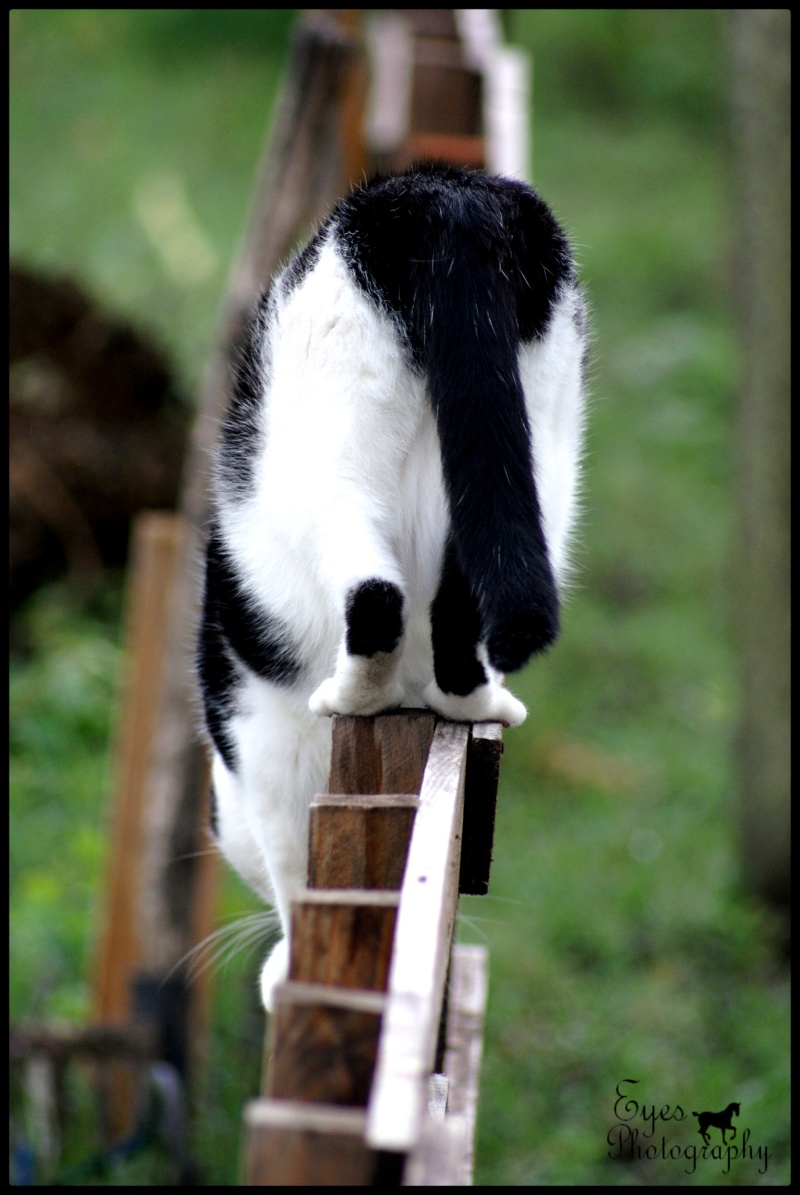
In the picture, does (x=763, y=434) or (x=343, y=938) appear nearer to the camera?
(x=343, y=938)

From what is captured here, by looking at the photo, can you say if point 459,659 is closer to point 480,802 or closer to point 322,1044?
point 480,802

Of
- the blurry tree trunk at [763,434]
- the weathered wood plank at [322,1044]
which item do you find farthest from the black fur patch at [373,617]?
the blurry tree trunk at [763,434]

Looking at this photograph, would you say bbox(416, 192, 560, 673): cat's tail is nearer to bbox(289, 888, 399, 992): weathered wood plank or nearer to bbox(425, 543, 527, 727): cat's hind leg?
bbox(425, 543, 527, 727): cat's hind leg

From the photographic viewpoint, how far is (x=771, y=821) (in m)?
4.56

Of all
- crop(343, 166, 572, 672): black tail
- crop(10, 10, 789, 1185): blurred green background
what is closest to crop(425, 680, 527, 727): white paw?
crop(343, 166, 572, 672): black tail

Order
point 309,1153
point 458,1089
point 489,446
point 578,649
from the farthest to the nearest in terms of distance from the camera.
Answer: point 578,649 < point 458,1089 < point 489,446 < point 309,1153

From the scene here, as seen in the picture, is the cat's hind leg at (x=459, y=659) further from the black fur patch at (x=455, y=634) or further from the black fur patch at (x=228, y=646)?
the black fur patch at (x=228, y=646)

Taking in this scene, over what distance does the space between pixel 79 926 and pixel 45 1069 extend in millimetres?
822

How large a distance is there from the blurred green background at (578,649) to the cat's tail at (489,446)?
432 millimetres

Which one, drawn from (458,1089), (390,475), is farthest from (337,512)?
(458,1089)

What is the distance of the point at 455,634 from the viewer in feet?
4.90

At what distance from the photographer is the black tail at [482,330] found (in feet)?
3.89

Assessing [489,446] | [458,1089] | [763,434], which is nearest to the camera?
[489,446]

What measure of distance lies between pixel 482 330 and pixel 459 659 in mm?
399
